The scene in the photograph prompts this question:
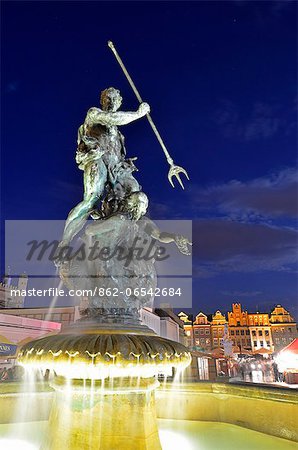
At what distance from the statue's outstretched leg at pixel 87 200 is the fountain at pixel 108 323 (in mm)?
15

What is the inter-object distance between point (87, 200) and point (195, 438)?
145 inches

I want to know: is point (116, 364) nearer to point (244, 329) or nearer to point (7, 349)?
point (7, 349)

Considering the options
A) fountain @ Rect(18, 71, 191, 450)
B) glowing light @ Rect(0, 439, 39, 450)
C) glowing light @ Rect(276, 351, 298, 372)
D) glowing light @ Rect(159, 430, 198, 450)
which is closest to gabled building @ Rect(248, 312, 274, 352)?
glowing light @ Rect(276, 351, 298, 372)

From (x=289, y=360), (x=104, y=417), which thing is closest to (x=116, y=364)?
(x=104, y=417)

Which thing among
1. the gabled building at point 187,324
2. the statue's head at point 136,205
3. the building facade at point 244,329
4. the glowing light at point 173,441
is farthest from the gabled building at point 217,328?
the statue's head at point 136,205

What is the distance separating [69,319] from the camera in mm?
21547

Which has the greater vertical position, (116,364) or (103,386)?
(116,364)

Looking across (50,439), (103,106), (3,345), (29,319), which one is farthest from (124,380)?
(29,319)

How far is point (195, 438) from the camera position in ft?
14.6

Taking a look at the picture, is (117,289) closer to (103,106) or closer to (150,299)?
(150,299)

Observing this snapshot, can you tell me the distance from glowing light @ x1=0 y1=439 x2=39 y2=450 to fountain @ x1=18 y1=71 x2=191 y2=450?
91 cm

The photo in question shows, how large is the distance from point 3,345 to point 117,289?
12.2m

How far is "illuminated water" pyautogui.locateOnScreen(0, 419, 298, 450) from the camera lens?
407cm

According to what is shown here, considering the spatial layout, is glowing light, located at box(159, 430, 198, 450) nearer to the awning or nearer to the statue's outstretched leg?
the statue's outstretched leg
